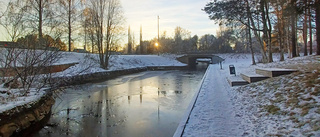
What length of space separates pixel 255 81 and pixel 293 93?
420cm

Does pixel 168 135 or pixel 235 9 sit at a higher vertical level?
pixel 235 9

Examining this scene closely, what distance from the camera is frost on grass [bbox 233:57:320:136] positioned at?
14.0ft

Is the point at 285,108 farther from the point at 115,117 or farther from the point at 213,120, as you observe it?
the point at 115,117

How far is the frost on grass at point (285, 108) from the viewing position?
4281 millimetres

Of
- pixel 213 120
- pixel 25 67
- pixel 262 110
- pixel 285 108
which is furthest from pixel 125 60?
pixel 285 108

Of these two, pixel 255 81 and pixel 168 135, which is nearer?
pixel 168 135

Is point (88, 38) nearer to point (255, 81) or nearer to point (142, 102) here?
point (142, 102)

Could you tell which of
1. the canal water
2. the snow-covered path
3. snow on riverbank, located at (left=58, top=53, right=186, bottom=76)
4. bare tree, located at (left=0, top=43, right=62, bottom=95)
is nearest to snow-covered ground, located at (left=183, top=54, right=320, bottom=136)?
the snow-covered path

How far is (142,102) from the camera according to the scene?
11141 millimetres

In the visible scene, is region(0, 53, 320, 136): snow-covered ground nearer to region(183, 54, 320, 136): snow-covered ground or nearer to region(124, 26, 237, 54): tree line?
region(183, 54, 320, 136): snow-covered ground

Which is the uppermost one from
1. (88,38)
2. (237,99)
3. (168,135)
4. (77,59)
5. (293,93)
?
(88,38)

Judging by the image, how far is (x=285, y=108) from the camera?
537cm

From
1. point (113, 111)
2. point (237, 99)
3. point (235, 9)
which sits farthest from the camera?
point (235, 9)

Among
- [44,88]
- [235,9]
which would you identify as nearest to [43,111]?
[44,88]
